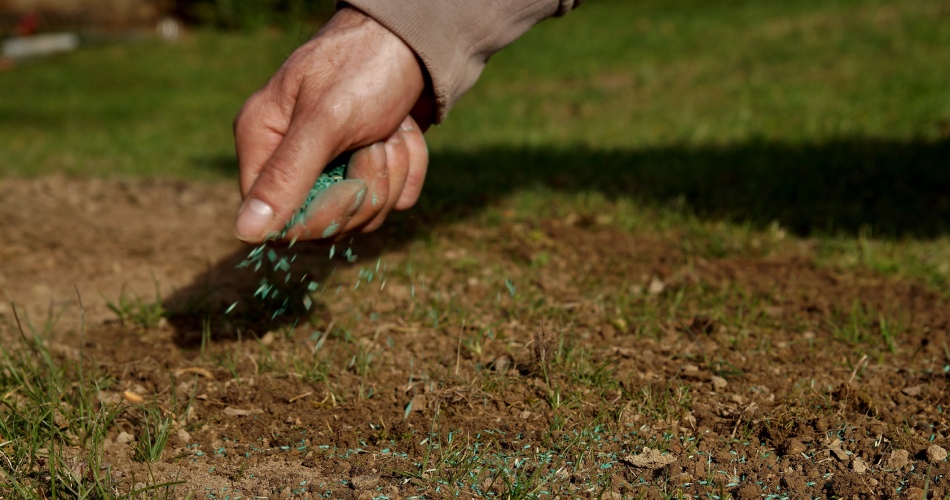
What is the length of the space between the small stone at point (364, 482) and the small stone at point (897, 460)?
1176mm

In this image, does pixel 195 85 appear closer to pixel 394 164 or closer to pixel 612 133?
pixel 612 133

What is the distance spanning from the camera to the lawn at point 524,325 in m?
2.07

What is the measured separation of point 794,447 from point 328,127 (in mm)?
1348

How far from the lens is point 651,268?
3.29 metres

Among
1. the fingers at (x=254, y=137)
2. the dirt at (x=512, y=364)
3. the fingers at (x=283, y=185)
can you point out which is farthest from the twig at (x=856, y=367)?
the fingers at (x=254, y=137)

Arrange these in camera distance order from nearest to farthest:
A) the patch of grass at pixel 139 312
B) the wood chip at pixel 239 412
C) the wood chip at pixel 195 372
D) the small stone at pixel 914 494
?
the small stone at pixel 914 494 → the wood chip at pixel 239 412 → the wood chip at pixel 195 372 → the patch of grass at pixel 139 312

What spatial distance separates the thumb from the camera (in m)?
2.07

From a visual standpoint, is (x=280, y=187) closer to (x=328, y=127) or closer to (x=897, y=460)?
(x=328, y=127)

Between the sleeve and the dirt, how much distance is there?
29.7 inches

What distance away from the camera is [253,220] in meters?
2.07

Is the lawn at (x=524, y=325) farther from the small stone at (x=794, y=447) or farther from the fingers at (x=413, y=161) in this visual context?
the fingers at (x=413, y=161)

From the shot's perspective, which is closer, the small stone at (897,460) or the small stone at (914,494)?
the small stone at (914,494)

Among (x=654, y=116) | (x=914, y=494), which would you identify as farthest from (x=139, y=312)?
(x=654, y=116)

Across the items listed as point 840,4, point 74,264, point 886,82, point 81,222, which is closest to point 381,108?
point 74,264
